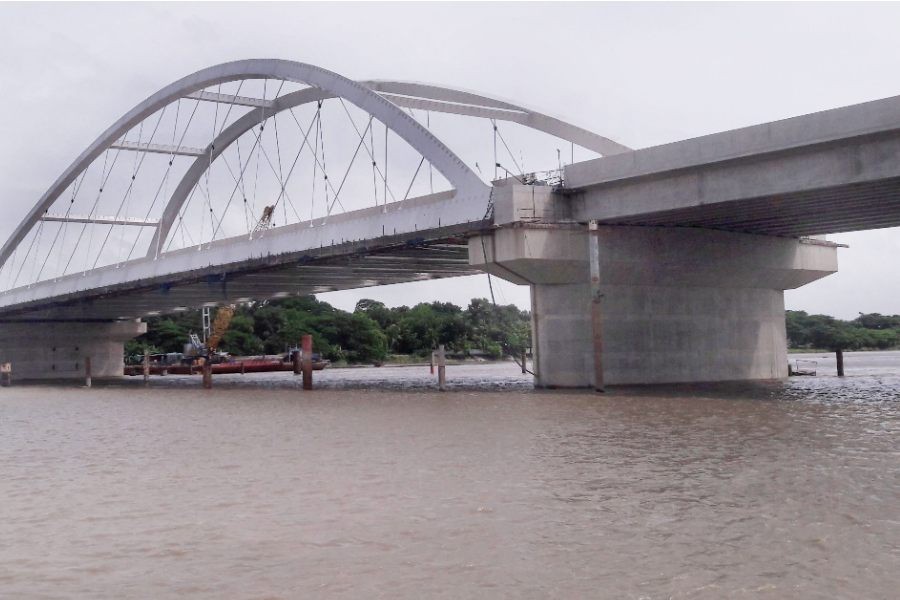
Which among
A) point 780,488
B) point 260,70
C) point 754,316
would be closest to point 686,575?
point 780,488

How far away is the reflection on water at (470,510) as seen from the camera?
842 cm

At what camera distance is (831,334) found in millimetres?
135000

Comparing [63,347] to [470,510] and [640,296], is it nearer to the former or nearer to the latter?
[640,296]

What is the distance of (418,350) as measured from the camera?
12212 centimetres

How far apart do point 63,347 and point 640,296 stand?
197ft

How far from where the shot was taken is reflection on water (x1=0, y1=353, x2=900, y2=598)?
27.6 ft

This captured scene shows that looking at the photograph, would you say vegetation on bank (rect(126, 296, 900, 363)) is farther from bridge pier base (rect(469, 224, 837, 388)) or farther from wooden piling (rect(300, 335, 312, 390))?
bridge pier base (rect(469, 224, 837, 388))

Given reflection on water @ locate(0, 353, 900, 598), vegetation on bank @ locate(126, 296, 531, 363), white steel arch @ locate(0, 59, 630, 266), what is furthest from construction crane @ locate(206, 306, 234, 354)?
reflection on water @ locate(0, 353, 900, 598)

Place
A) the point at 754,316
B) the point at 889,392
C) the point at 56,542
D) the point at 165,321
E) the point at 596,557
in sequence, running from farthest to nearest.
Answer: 1. the point at 165,321
2. the point at 754,316
3. the point at 889,392
4. the point at 56,542
5. the point at 596,557

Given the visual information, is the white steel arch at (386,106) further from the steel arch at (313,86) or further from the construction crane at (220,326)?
the construction crane at (220,326)

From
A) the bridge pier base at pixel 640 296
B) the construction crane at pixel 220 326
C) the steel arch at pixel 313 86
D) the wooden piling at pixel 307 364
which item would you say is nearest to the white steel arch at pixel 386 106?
the steel arch at pixel 313 86

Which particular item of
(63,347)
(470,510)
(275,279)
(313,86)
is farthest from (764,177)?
(63,347)

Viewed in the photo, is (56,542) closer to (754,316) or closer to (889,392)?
(889,392)

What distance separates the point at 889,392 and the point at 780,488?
22.1 meters
